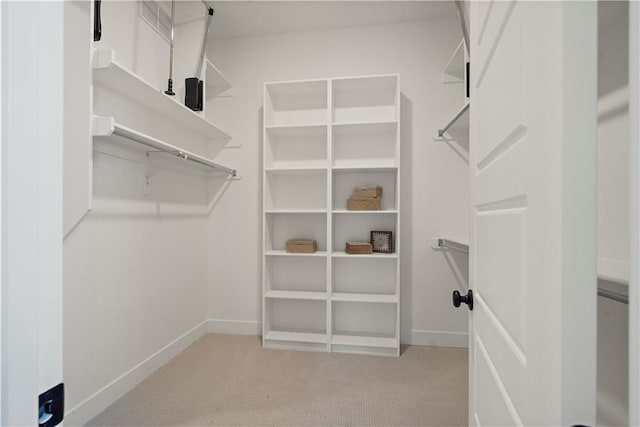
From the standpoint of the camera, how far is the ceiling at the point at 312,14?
94.0 inches

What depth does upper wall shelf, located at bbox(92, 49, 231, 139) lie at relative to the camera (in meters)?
1.41

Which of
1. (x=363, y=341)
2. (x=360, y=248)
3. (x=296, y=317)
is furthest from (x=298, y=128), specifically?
(x=363, y=341)

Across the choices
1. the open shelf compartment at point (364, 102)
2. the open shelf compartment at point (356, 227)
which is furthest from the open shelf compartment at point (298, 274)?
the open shelf compartment at point (364, 102)

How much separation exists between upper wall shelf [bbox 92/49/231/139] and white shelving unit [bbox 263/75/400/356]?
1.97ft

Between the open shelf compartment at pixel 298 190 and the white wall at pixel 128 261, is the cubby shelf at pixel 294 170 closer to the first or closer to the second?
the open shelf compartment at pixel 298 190

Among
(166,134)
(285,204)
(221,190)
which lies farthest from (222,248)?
(166,134)

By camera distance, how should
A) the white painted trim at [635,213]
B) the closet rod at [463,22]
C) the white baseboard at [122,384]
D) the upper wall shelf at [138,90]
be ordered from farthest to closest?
the closet rod at [463,22] < the white baseboard at [122,384] < the upper wall shelf at [138,90] < the white painted trim at [635,213]

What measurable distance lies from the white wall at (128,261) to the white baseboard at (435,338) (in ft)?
5.88

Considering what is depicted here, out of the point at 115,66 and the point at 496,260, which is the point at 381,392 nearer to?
the point at 496,260

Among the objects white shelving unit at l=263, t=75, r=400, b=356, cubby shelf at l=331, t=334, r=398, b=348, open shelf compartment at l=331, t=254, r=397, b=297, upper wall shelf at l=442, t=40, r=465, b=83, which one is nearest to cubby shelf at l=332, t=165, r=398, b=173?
white shelving unit at l=263, t=75, r=400, b=356

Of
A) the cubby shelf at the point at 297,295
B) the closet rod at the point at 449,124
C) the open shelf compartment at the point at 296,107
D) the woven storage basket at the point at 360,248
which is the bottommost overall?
the cubby shelf at the point at 297,295

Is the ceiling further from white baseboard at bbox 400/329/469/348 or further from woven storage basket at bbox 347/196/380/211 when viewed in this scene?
white baseboard at bbox 400/329/469/348

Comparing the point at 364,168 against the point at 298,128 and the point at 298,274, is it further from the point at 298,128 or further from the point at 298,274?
the point at 298,274

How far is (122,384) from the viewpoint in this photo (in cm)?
183
